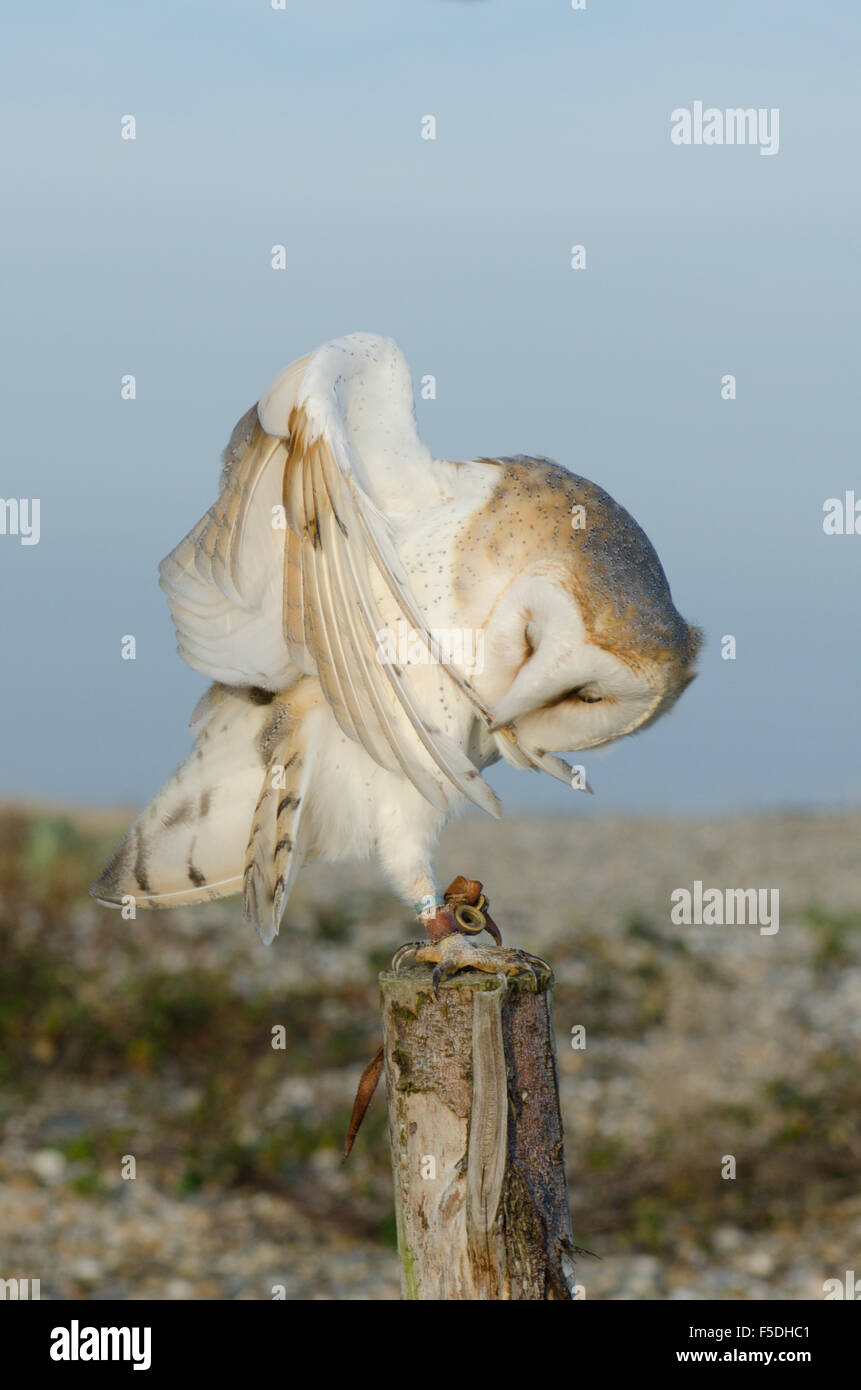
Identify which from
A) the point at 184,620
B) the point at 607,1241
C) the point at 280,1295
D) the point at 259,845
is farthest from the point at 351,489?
the point at 607,1241

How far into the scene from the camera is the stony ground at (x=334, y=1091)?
5855mm

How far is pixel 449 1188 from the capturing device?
2.68m

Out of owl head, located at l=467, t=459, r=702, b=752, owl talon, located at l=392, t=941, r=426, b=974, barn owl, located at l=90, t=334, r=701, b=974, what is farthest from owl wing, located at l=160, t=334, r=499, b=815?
owl talon, located at l=392, t=941, r=426, b=974

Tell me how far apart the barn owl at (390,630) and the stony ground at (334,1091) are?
3161 millimetres

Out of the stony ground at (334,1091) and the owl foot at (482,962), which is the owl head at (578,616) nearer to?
the owl foot at (482,962)

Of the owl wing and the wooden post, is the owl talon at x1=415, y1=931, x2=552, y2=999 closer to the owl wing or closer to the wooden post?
the wooden post

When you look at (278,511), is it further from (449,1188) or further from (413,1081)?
(449,1188)

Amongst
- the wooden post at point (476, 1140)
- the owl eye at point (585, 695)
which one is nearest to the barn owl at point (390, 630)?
the owl eye at point (585, 695)

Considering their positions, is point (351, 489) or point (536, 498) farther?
point (536, 498)

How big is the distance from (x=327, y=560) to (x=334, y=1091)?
4.92 meters

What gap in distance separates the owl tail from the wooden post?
45 centimetres

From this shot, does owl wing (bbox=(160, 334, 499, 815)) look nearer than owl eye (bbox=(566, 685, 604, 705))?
Yes

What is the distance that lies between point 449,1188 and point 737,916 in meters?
1.91

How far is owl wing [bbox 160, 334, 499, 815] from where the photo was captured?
105 inches
